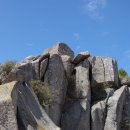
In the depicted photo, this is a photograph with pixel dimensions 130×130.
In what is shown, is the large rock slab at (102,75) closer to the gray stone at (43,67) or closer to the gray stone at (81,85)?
the gray stone at (81,85)

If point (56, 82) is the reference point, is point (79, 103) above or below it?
below

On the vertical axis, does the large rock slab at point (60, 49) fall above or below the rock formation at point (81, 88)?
above

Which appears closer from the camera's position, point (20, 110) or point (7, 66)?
point (20, 110)

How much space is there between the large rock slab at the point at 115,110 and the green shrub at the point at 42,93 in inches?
240

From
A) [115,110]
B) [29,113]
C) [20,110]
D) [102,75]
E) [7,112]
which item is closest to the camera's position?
[7,112]

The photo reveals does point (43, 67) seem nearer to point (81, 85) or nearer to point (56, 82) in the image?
point (56, 82)

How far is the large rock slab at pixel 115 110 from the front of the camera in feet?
103

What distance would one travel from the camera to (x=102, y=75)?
3538cm

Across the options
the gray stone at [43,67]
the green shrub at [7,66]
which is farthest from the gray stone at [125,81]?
the green shrub at [7,66]

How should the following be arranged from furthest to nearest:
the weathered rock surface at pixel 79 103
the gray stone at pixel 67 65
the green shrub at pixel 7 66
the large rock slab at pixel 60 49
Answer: the large rock slab at pixel 60 49 → the gray stone at pixel 67 65 → the weathered rock surface at pixel 79 103 → the green shrub at pixel 7 66

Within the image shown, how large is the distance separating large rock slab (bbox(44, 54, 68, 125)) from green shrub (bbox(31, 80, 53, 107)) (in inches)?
60.9

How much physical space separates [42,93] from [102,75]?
31.3ft

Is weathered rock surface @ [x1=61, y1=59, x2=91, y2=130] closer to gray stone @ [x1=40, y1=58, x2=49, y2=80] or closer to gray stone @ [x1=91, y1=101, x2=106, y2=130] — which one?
gray stone @ [x1=91, y1=101, x2=106, y2=130]

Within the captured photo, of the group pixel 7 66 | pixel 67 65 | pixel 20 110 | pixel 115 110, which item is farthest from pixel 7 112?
pixel 67 65
